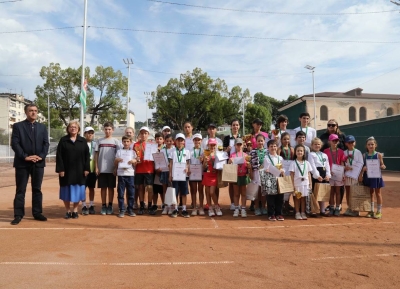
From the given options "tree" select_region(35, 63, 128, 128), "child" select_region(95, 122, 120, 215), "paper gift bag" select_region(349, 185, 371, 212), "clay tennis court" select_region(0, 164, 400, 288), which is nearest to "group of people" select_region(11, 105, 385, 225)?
"child" select_region(95, 122, 120, 215)

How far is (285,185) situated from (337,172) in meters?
1.34

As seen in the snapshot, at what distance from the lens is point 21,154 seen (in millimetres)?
6398

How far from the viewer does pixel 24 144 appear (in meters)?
6.47

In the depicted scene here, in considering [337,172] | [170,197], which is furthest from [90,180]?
[337,172]

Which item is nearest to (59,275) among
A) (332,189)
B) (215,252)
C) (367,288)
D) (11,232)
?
(215,252)

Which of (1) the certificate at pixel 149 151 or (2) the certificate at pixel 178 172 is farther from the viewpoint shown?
(1) the certificate at pixel 149 151

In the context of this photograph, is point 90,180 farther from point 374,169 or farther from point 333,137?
point 374,169

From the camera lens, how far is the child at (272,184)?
264 inches

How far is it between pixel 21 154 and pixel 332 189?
654cm

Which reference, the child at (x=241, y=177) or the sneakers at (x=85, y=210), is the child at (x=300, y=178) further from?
the sneakers at (x=85, y=210)

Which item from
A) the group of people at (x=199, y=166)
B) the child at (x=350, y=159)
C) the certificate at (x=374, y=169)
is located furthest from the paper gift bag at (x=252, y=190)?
the certificate at (x=374, y=169)

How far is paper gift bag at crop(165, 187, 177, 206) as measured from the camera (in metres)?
7.00

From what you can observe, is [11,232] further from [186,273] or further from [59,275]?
[186,273]

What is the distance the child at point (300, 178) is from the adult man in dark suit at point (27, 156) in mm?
5115
